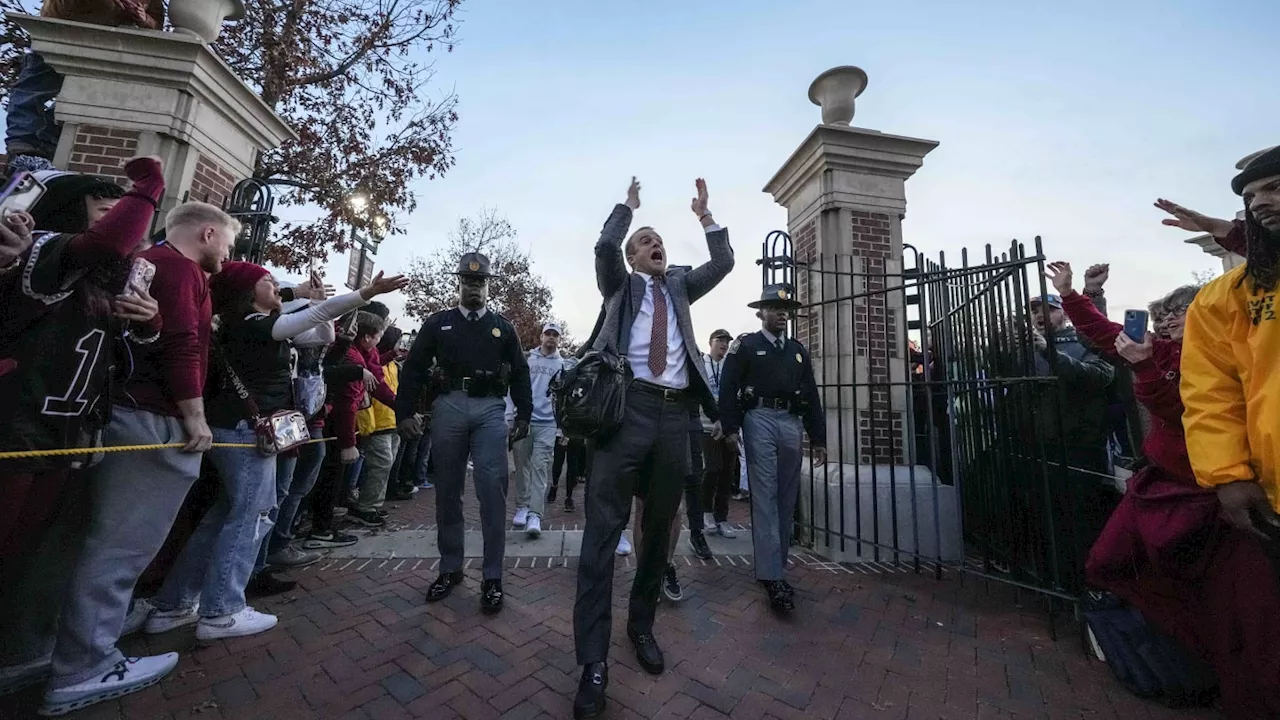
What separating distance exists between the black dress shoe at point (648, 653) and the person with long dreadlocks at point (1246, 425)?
8.08ft

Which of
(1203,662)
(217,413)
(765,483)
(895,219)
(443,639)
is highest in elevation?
(895,219)

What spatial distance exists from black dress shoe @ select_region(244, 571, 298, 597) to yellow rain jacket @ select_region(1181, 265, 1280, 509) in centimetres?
494

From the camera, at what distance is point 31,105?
4141 millimetres

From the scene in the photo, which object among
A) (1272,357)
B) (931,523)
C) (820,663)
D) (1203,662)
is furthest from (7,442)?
(931,523)

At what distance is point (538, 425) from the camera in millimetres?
5496

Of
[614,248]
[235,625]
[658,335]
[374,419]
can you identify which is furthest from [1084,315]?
[374,419]

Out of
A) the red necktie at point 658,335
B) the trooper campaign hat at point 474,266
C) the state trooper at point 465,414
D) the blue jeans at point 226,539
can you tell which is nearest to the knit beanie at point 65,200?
the blue jeans at point 226,539

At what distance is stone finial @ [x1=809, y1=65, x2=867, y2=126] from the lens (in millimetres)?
5195

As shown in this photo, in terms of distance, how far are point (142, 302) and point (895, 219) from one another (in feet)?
18.7

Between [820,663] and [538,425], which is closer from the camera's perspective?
[820,663]

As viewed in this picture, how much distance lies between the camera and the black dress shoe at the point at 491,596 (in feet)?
10.3

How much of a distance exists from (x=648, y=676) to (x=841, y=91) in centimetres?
557

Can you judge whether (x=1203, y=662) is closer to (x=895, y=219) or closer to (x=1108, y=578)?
(x=1108, y=578)

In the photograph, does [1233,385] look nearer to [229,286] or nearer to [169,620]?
[229,286]
